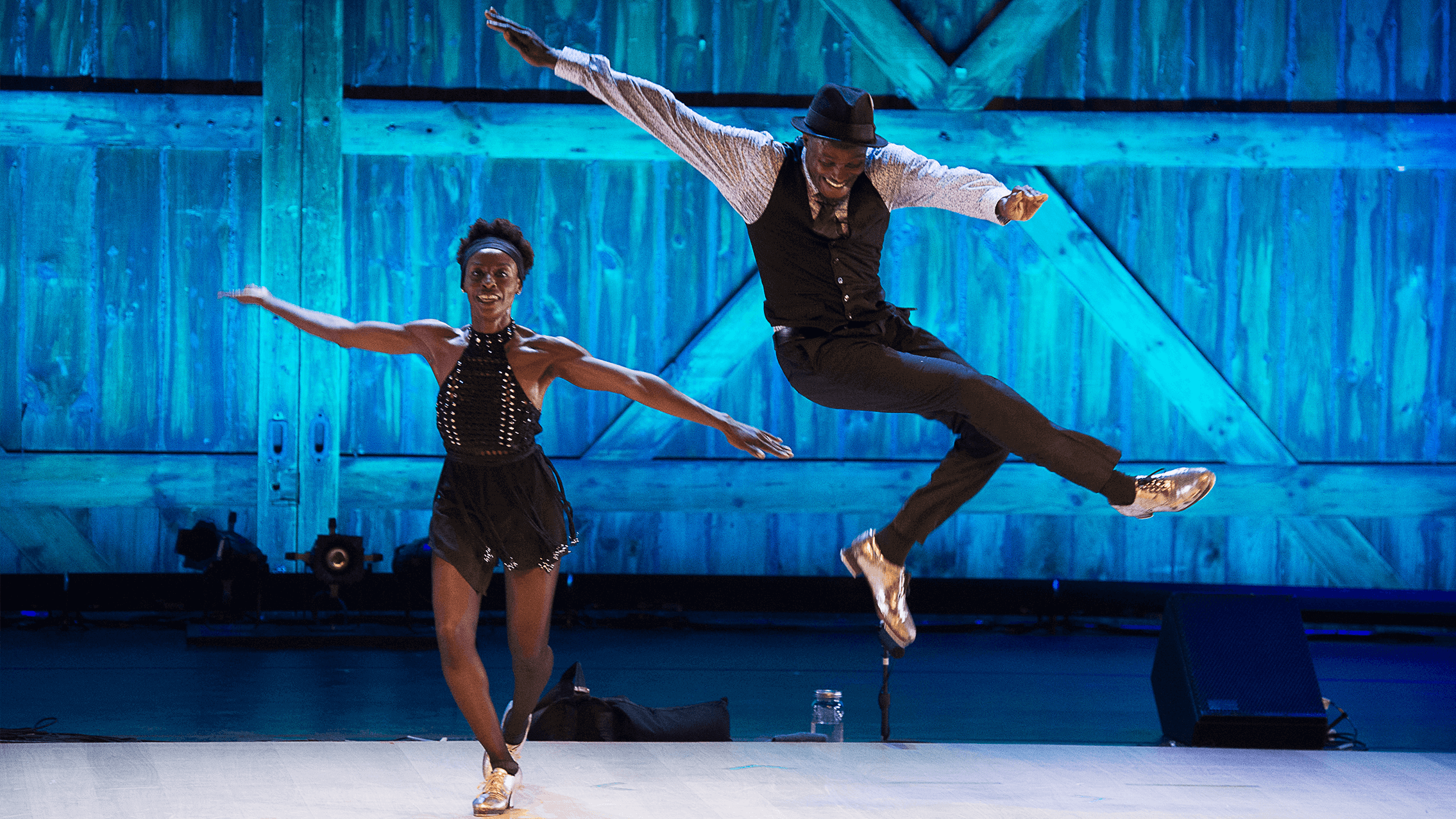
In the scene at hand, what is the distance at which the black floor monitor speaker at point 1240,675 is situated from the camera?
4.64 metres

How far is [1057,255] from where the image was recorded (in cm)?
754

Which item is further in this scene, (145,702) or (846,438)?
(846,438)

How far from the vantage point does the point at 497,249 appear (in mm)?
3703

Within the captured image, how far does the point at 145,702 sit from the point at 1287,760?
4.33 m

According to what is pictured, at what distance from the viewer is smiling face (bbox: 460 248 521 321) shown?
3.68 meters

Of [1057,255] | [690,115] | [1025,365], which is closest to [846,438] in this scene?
[1025,365]

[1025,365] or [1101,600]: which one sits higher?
[1025,365]

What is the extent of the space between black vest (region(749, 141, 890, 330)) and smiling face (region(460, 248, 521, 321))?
0.72 metres

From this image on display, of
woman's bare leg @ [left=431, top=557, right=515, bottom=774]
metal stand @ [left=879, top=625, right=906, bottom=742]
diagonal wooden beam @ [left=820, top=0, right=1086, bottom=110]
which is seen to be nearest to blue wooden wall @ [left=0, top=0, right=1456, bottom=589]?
diagonal wooden beam @ [left=820, top=0, right=1086, bottom=110]

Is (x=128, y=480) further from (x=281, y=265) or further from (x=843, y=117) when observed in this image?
(x=843, y=117)

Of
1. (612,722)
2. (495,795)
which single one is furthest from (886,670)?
(495,795)

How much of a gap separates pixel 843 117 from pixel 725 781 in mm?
1900

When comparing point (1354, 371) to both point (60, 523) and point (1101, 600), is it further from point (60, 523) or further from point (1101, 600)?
point (60, 523)

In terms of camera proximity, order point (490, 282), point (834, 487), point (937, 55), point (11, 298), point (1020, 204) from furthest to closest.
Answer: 1. point (834, 487)
2. point (937, 55)
3. point (11, 298)
4. point (490, 282)
5. point (1020, 204)
